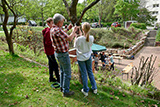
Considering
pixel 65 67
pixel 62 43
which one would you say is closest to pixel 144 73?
pixel 65 67

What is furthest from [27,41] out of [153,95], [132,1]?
[132,1]

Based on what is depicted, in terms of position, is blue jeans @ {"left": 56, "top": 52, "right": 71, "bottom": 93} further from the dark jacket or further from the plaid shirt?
the dark jacket

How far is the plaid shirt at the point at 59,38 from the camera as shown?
9.28 ft

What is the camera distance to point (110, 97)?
3451 mm

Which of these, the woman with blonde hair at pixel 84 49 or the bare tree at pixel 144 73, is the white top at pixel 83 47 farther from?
the bare tree at pixel 144 73

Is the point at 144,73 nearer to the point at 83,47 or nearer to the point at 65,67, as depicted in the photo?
the point at 83,47

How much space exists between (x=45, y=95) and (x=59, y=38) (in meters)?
1.49

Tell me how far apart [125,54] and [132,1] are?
1849cm

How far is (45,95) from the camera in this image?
131 inches

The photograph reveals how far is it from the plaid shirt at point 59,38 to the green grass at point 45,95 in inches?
46.8

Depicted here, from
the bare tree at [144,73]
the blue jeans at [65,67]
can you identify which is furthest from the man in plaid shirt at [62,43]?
the bare tree at [144,73]

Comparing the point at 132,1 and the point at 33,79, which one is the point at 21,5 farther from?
the point at 132,1

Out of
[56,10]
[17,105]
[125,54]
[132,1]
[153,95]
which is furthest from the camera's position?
[56,10]

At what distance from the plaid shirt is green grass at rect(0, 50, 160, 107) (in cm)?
119
